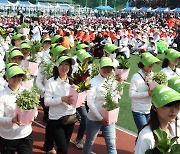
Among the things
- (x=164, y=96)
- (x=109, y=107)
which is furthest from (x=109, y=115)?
(x=164, y=96)

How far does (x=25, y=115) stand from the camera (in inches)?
186

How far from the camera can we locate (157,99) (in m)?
3.21

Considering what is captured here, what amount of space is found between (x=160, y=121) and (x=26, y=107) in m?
1.88

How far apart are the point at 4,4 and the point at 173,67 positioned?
184ft

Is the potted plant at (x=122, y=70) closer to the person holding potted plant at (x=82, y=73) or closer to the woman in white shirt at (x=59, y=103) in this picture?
the person holding potted plant at (x=82, y=73)

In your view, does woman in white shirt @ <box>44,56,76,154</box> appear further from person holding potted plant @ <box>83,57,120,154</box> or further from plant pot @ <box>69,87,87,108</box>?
person holding potted plant @ <box>83,57,120,154</box>

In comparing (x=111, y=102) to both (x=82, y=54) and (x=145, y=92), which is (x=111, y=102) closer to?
(x=145, y=92)

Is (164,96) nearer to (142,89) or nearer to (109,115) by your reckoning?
(109,115)

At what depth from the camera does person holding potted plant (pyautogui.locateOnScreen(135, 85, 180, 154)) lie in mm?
3027

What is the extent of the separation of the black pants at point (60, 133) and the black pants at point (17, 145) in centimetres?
67

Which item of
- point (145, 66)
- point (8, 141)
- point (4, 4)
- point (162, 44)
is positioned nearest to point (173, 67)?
point (145, 66)

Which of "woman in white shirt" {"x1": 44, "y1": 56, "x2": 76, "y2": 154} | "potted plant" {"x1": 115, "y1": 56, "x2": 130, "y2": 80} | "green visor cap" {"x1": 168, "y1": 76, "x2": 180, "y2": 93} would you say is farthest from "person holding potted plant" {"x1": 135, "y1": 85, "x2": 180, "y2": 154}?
"potted plant" {"x1": 115, "y1": 56, "x2": 130, "y2": 80}

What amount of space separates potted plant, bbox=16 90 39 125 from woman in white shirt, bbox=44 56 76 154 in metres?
0.87

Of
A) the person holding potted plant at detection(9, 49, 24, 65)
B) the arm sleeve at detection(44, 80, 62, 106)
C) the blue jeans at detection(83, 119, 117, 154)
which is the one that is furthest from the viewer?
the person holding potted plant at detection(9, 49, 24, 65)
